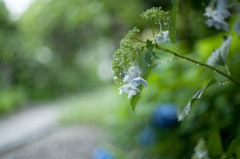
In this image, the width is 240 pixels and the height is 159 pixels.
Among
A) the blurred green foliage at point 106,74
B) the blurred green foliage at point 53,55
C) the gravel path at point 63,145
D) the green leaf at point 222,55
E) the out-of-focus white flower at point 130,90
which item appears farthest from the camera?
the blurred green foliage at point 53,55

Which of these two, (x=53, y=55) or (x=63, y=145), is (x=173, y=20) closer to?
(x=63, y=145)

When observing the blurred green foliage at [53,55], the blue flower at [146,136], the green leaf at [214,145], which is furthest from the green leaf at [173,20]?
the blurred green foliage at [53,55]

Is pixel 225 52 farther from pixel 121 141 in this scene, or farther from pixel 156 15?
pixel 121 141

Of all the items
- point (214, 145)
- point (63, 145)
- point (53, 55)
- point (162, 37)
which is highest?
point (53, 55)

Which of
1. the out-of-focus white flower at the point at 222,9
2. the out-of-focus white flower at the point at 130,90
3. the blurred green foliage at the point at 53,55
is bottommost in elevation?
the out-of-focus white flower at the point at 130,90

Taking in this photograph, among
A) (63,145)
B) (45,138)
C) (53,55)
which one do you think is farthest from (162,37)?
(53,55)

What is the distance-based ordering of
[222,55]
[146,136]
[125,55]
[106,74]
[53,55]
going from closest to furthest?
1. [125,55]
2. [222,55]
3. [146,136]
4. [106,74]
5. [53,55]

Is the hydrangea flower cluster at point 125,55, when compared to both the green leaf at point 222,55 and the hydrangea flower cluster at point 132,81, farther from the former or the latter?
the green leaf at point 222,55
